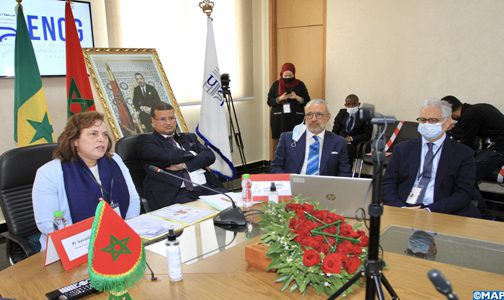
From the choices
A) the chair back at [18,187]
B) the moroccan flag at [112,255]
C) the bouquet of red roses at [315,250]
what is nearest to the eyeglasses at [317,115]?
the bouquet of red roses at [315,250]

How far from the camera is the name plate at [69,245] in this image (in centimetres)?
142

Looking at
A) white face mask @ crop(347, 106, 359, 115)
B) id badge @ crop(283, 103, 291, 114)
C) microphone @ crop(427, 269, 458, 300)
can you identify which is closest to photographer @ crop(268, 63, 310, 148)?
id badge @ crop(283, 103, 291, 114)

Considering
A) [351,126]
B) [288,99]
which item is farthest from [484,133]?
[288,99]

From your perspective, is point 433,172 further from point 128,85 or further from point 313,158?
point 128,85

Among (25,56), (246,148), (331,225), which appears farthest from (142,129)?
(331,225)

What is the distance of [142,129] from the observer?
385 cm

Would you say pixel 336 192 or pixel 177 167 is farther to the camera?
pixel 177 167

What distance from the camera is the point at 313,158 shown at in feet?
8.87

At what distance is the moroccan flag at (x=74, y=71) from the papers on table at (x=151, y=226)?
1.87m

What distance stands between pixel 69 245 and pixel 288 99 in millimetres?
4118

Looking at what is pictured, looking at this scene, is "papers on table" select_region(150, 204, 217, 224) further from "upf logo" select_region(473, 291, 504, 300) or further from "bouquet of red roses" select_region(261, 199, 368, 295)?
"upf logo" select_region(473, 291, 504, 300)

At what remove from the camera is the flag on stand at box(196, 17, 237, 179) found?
4375 millimetres

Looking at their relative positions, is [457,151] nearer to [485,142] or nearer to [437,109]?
[437,109]

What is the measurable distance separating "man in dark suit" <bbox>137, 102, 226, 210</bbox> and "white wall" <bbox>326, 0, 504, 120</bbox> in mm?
2878
